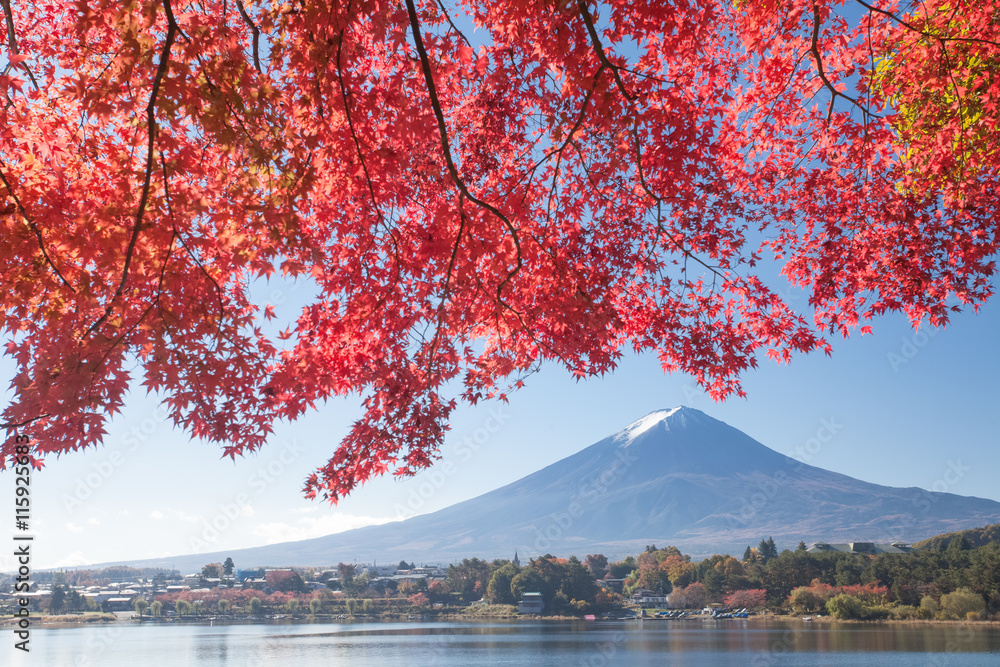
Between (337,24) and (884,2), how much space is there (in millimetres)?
5485

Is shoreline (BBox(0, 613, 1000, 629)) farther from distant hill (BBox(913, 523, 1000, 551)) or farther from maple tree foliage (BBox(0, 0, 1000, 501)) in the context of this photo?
maple tree foliage (BBox(0, 0, 1000, 501))

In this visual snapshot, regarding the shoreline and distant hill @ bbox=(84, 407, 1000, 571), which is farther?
distant hill @ bbox=(84, 407, 1000, 571)

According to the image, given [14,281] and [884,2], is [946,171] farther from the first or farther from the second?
[14,281]

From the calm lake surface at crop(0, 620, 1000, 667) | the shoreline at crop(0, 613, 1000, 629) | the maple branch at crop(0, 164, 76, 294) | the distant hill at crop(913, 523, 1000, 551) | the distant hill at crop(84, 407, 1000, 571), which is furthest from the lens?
the distant hill at crop(84, 407, 1000, 571)

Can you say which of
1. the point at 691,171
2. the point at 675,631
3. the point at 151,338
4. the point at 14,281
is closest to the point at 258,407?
the point at 151,338

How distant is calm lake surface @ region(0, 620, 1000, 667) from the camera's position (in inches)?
1895

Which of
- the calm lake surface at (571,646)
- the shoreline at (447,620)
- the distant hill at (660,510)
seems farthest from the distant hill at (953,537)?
the distant hill at (660,510)

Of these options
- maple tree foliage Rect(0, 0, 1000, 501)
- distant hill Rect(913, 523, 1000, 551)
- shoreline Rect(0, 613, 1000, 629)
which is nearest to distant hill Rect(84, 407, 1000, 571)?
shoreline Rect(0, 613, 1000, 629)

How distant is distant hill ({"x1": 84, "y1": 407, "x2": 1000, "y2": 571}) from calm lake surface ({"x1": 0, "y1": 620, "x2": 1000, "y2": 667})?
5955 centimetres

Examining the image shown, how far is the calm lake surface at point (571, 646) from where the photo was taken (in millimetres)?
48125

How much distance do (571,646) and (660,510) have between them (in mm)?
121573

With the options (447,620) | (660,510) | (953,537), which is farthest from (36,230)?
(660,510)

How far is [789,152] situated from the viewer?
285 inches

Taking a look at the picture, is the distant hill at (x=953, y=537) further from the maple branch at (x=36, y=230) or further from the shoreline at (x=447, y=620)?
the maple branch at (x=36, y=230)
